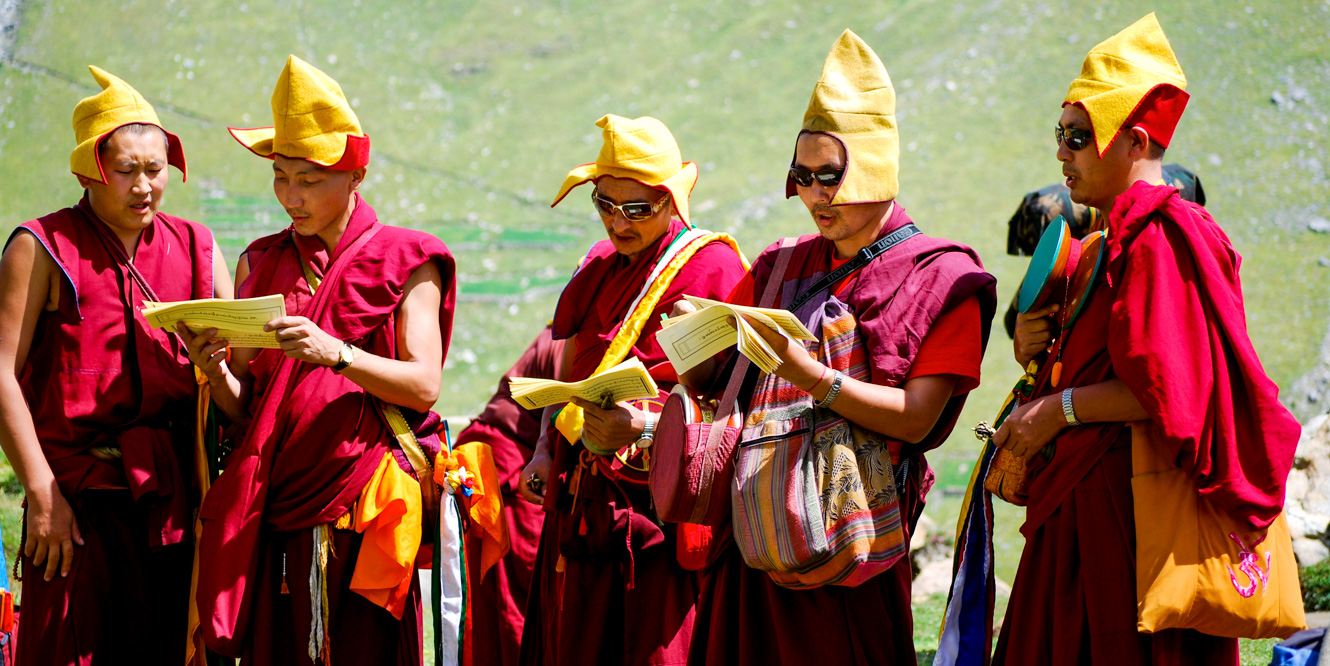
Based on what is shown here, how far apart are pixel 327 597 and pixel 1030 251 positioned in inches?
126

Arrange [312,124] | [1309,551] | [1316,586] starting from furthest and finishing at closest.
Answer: [1309,551] → [1316,586] → [312,124]

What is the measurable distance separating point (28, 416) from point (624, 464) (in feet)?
5.61

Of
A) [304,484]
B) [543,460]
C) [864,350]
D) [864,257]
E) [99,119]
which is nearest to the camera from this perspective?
[864,350]

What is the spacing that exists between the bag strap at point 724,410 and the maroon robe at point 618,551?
1.47ft

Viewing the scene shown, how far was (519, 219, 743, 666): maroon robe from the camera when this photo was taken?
11.0ft

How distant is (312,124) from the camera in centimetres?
329

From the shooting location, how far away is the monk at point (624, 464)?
3.35 m

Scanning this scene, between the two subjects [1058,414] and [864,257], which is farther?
[864,257]

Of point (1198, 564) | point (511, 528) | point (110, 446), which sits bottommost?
point (511, 528)

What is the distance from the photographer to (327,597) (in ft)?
10.4

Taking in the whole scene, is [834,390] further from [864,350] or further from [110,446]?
[110,446]

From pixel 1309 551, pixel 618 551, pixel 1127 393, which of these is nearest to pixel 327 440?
pixel 618 551

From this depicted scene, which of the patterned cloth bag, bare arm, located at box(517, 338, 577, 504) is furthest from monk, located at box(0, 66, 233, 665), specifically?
the patterned cloth bag

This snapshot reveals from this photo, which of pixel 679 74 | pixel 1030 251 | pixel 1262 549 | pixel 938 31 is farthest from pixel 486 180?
pixel 1262 549
